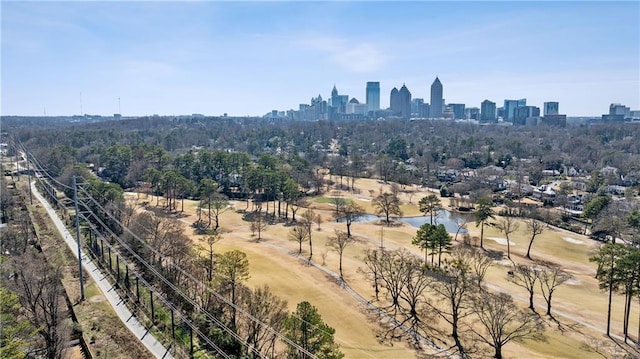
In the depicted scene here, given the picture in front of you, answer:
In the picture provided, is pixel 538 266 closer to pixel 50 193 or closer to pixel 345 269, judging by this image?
pixel 345 269

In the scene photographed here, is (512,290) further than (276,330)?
Yes

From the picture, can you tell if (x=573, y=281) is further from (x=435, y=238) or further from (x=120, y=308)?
(x=120, y=308)

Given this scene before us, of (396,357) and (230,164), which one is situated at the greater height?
(230,164)

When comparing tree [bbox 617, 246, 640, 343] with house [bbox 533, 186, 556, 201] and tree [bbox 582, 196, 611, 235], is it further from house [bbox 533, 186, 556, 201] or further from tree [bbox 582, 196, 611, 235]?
house [bbox 533, 186, 556, 201]

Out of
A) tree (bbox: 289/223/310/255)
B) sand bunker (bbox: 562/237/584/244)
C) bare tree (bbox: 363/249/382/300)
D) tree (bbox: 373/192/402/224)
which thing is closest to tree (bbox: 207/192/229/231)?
tree (bbox: 289/223/310/255)

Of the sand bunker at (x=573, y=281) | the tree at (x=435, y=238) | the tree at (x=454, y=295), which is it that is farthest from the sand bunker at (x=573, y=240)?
the tree at (x=454, y=295)

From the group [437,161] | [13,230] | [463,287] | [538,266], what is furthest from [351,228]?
[437,161]

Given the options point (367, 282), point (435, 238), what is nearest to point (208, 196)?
point (367, 282)
